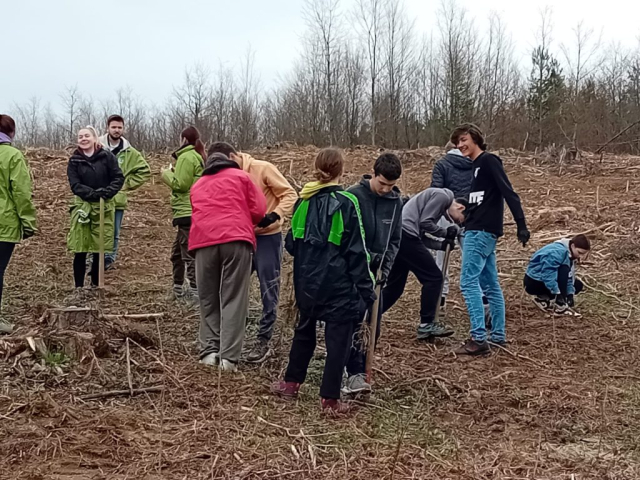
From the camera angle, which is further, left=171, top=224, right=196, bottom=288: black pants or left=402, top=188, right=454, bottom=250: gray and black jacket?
left=171, top=224, right=196, bottom=288: black pants

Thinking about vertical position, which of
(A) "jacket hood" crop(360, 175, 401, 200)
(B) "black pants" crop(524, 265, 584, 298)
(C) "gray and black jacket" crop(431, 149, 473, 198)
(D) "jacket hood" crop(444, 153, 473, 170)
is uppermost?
(D) "jacket hood" crop(444, 153, 473, 170)

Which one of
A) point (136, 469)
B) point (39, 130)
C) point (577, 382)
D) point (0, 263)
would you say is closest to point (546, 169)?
point (577, 382)

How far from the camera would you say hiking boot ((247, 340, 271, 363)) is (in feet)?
18.0

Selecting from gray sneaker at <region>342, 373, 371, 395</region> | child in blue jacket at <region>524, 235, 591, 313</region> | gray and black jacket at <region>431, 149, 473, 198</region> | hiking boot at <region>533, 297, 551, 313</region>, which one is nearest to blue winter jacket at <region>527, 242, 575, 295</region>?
child in blue jacket at <region>524, 235, 591, 313</region>

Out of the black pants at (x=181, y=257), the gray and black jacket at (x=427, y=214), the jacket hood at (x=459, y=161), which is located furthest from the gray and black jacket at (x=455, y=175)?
the black pants at (x=181, y=257)

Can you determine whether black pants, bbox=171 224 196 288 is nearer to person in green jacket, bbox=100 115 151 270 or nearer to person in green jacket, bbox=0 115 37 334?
person in green jacket, bbox=100 115 151 270

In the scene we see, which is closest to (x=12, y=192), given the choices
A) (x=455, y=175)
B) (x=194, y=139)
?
(x=194, y=139)

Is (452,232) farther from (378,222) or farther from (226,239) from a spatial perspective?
(226,239)

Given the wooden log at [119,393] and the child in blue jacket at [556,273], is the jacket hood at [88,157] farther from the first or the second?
the child in blue jacket at [556,273]

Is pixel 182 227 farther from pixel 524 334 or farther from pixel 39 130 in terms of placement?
pixel 39 130

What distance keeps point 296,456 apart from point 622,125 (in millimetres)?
31892

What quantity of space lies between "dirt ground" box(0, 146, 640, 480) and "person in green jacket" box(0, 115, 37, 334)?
77 centimetres

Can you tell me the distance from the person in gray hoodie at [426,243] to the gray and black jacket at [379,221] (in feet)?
4.36

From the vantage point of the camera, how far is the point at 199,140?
7055mm
